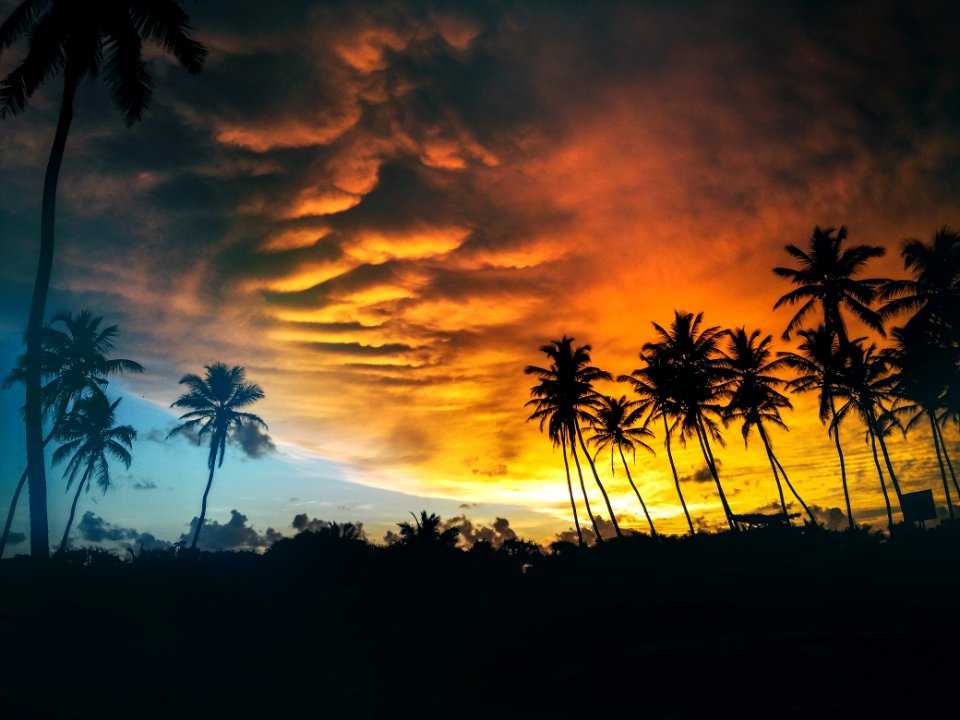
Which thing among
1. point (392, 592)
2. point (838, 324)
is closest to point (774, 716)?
point (392, 592)

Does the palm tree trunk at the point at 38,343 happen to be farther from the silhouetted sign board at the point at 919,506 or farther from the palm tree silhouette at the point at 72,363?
the silhouetted sign board at the point at 919,506

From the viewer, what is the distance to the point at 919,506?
34.9 metres

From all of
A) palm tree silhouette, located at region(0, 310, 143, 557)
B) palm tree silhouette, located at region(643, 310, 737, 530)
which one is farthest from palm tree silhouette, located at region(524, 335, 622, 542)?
palm tree silhouette, located at region(0, 310, 143, 557)

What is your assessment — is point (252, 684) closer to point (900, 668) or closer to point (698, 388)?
point (900, 668)

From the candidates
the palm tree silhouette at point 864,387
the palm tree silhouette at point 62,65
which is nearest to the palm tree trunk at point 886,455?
the palm tree silhouette at point 864,387

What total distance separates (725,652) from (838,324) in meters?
19.6

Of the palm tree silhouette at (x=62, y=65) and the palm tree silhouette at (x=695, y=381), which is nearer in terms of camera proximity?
the palm tree silhouette at (x=62, y=65)

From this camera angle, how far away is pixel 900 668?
13.2 metres

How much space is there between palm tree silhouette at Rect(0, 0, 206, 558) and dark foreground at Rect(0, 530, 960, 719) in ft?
10.1

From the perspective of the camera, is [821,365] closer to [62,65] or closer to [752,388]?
[752,388]

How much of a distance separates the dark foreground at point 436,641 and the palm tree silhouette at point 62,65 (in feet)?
10.1

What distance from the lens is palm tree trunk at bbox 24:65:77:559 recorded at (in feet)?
48.8

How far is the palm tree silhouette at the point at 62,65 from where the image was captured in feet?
46.1

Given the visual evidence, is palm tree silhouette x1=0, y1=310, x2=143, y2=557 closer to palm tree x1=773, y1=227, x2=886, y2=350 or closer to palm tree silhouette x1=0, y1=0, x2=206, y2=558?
palm tree silhouette x1=0, y1=0, x2=206, y2=558
